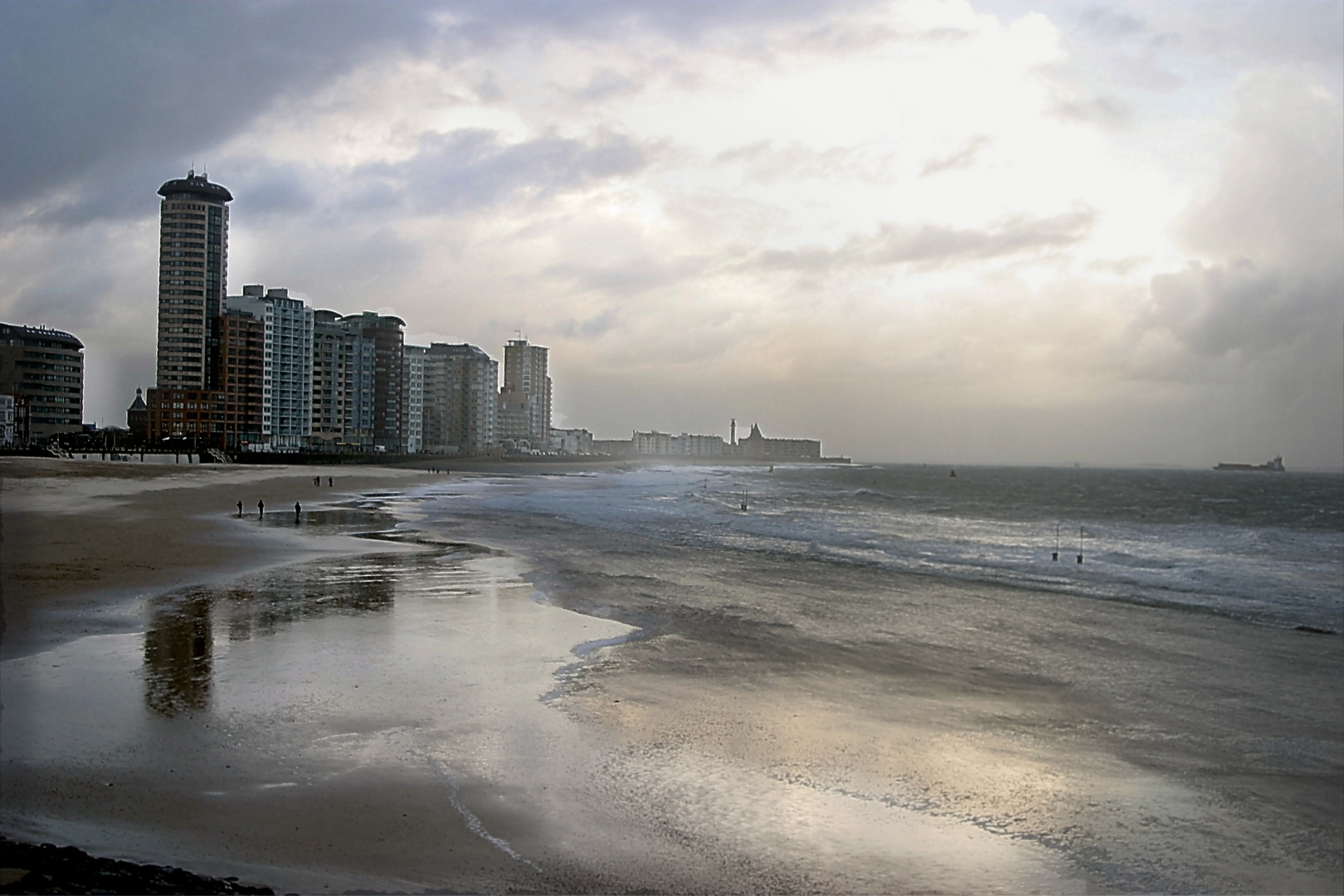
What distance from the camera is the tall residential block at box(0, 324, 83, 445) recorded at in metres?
11.0

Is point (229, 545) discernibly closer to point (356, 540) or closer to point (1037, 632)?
point (356, 540)

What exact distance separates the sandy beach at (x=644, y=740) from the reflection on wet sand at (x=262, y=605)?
12 cm

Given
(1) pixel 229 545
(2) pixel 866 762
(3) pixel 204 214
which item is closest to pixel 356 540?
(1) pixel 229 545

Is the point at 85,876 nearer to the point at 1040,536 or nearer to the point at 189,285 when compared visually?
the point at 1040,536

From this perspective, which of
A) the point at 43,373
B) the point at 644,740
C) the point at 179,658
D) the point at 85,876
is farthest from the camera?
the point at 43,373

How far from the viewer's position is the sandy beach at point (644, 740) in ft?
22.7

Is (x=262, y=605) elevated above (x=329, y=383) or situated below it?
below

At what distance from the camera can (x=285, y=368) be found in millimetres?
146750

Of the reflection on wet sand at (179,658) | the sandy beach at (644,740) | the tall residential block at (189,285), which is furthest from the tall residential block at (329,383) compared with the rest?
the reflection on wet sand at (179,658)

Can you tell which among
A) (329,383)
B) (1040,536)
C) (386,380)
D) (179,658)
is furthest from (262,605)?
(386,380)

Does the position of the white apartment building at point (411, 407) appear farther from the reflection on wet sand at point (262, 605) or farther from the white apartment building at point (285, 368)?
the reflection on wet sand at point (262, 605)

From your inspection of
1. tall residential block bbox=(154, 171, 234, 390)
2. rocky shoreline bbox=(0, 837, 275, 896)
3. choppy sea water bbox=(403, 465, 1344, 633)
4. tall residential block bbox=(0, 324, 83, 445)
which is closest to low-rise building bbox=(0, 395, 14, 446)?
tall residential block bbox=(0, 324, 83, 445)

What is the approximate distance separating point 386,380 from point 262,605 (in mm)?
174999

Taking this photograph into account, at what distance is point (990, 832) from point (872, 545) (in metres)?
30.8
